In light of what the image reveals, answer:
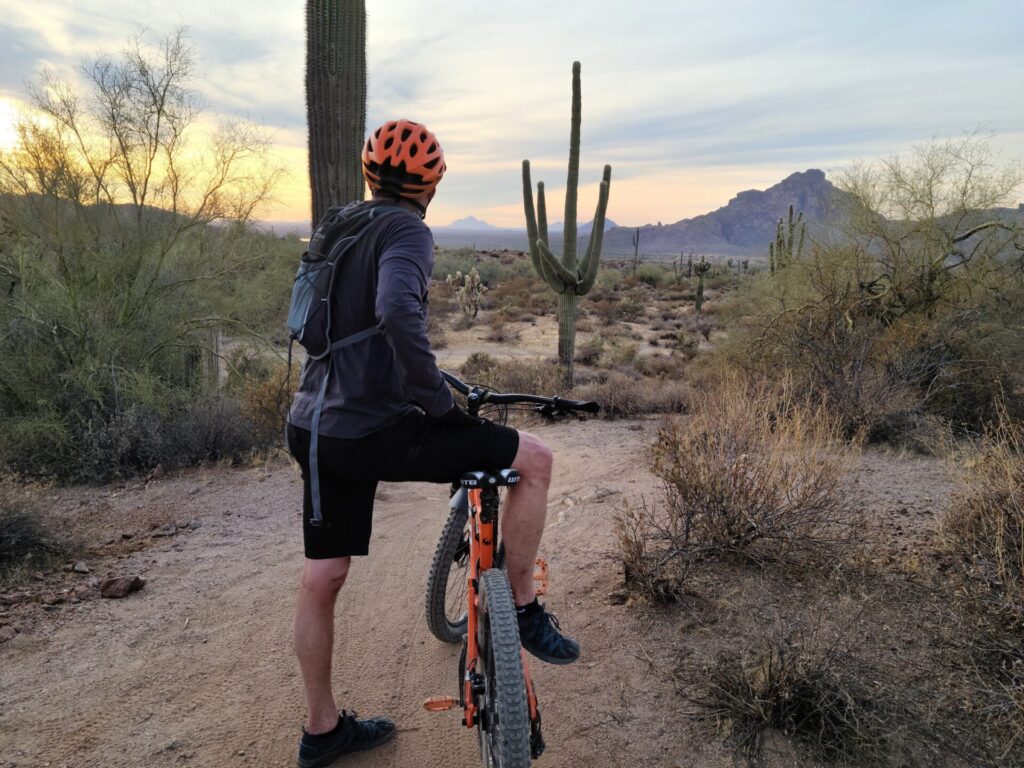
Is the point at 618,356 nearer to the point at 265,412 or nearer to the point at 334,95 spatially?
the point at 265,412

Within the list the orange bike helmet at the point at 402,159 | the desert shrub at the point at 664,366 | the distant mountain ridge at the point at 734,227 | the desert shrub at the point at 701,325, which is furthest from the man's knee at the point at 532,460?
the distant mountain ridge at the point at 734,227

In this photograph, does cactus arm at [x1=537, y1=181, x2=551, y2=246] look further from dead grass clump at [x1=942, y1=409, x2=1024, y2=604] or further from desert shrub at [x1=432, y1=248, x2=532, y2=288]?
desert shrub at [x1=432, y1=248, x2=532, y2=288]

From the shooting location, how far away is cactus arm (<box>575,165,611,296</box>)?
11.7m

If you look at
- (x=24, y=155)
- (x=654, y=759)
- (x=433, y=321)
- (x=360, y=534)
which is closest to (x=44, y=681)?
(x=360, y=534)

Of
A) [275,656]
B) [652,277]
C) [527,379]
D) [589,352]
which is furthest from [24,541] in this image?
[652,277]

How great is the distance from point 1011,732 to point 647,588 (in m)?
1.61

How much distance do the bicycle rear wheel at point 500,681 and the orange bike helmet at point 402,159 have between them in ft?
4.36

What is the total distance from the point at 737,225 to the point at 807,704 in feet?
618

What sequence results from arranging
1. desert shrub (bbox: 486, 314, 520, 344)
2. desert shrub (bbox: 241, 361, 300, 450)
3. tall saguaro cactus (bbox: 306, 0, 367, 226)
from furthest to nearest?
desert shrub (bbox: 486, 314, 520, 344) → desert shrub (bbox: 241, 361, 300, 450) → tall saguaro cactus (bbox: 306, 0, 367, 226)

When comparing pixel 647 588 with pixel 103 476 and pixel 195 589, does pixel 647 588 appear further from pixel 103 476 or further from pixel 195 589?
pixel 103 476

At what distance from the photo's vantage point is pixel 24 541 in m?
4.63

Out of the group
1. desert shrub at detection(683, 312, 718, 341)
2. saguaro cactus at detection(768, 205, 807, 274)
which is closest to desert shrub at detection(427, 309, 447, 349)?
desert shrub at detection(683, 312, 718, 341)

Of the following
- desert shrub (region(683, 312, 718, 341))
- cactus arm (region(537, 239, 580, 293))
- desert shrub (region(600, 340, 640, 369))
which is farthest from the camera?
desert shrub (region(683, 312, 718, 341))

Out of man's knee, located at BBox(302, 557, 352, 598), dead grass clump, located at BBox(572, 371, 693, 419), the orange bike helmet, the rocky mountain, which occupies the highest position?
the rocky mountain
